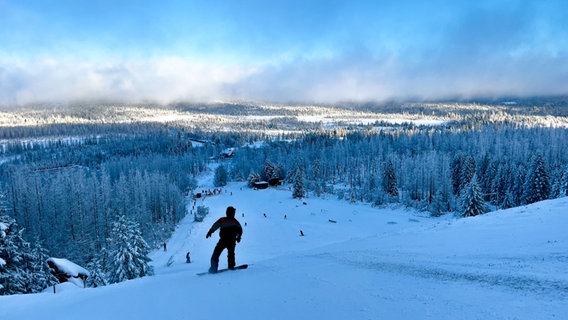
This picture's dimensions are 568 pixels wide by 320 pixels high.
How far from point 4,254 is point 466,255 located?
2335cm

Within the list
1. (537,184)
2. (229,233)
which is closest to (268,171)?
(537,184)

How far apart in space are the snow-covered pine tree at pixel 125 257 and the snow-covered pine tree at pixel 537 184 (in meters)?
55.2

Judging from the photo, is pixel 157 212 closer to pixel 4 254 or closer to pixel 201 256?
pixel 201 256

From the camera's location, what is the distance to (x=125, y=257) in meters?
25.3

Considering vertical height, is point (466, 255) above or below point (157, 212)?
above

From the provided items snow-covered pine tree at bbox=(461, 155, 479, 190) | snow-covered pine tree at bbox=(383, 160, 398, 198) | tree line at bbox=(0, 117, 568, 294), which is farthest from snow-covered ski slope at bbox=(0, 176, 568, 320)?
snow-covered pine tree at bbox=(383, 160, 398, 198)

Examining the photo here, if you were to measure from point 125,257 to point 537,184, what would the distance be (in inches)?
2271

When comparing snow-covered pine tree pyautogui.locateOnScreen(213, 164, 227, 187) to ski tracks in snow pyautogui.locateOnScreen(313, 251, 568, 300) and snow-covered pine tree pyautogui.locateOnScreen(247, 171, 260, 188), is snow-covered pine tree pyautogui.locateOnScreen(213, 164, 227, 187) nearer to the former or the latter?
snow-covered pine tree pyautogui.locateOnScreen(247, 171, 260, 188)

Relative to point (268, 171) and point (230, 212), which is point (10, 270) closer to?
point (230, 212)

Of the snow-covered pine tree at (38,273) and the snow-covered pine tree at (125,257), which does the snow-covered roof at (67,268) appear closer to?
the snow-covered pine tree at (38,273)

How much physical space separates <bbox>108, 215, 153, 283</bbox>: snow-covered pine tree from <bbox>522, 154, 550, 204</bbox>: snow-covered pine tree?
5516cm

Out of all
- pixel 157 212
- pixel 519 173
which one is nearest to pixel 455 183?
pixel 519 173

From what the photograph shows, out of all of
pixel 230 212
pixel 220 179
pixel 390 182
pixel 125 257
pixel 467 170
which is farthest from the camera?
pixel 220 179

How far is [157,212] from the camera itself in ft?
224
